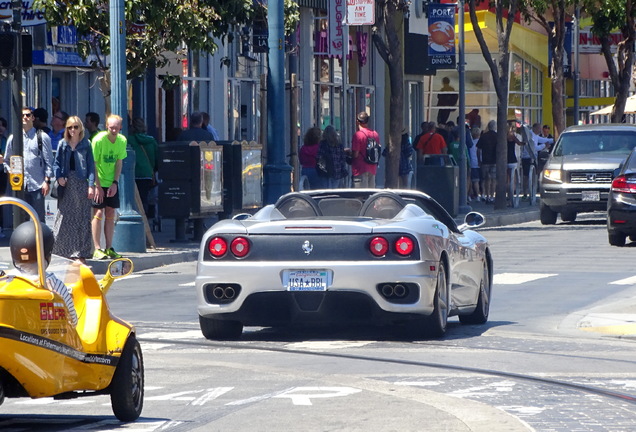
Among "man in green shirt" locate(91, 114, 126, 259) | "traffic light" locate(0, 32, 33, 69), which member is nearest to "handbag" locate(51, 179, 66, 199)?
"man in green shirt" locate(91, 114, 126, 259)

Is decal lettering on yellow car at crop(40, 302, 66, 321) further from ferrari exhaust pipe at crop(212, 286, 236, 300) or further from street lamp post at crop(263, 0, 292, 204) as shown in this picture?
street lamp post at crop(263, 0, 292, 204)

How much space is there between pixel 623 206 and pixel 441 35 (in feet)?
41.8

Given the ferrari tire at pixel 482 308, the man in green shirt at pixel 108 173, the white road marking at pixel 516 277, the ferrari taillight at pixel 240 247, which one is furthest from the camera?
the man in green shirt at pixel 108 173

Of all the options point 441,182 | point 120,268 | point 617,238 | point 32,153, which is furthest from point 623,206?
point 120,268

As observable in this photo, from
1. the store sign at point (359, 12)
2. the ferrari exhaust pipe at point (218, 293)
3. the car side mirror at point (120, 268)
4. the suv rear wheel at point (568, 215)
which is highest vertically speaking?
the store sign at point (359, 12)

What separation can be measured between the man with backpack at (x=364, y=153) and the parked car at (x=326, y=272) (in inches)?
719

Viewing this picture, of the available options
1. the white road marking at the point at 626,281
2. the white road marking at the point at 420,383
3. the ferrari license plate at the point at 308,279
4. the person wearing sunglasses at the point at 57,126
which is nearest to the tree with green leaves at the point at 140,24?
the person wearing sunglasses at the point at 57,126

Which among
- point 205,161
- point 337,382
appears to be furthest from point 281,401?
point 205,161

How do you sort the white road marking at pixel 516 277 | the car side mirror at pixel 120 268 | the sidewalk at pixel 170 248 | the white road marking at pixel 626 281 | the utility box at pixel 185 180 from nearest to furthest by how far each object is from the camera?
the car side mirror at pixel 120 268 → the white road marking at pixel 626 281 → the white road marking at pixel 516 277 → the sidewalk at pixel 170 248 → the utility box at pixel 185 180

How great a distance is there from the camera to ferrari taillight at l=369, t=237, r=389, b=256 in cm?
1247

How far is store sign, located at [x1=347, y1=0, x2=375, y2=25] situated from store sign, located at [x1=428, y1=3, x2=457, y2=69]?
633 centimetres

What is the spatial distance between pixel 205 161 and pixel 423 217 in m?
11.4

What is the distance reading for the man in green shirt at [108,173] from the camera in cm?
2034

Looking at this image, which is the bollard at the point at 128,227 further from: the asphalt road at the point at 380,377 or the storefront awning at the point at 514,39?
the storefront awning at the point at 514,39
